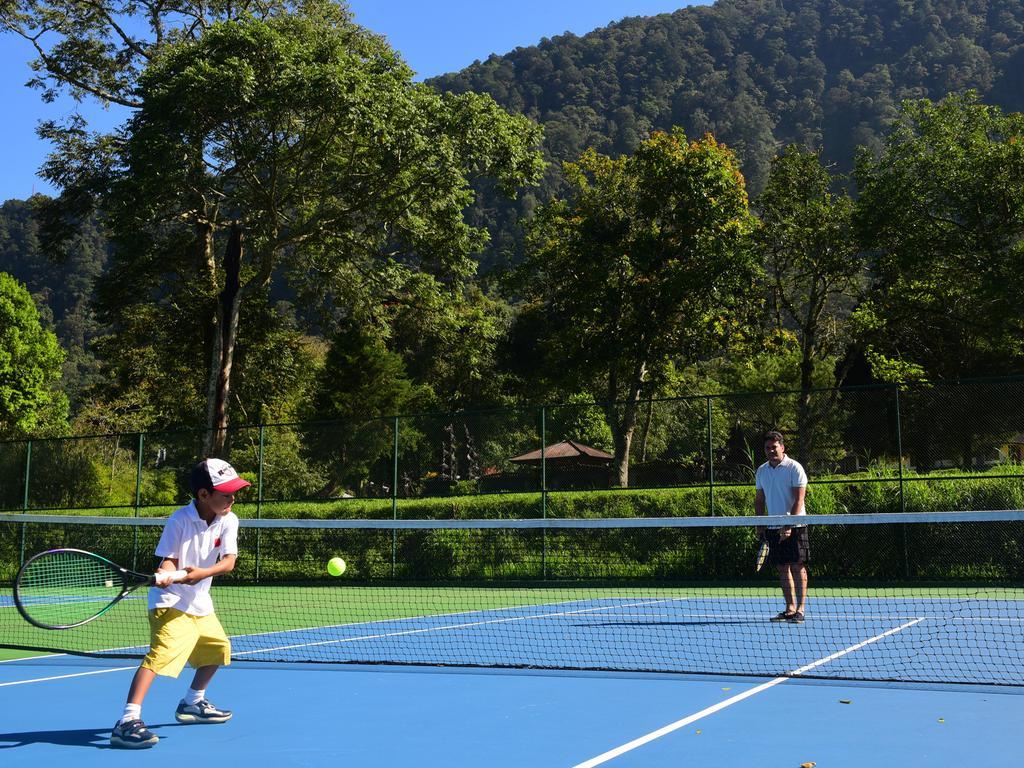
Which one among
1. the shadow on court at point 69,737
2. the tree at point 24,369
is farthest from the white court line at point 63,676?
the tree at point 24,369

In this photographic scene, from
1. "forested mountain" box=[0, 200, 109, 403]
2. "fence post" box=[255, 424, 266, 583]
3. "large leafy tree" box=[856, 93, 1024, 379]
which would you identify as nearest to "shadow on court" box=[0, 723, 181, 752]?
"fence post" box=[255, 424, 266, 583]

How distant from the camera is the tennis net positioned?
7977 mm

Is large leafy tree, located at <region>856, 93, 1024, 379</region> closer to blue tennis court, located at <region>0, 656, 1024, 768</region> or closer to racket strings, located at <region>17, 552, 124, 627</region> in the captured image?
blue tennis court, located at <region>0, 656, 1024, 768</region>

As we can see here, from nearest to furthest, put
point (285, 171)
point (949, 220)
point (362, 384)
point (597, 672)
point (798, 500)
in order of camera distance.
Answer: point (597, 672) < point (798, 500) < point (285, 171) < point (949, 220) < point (362, 384)

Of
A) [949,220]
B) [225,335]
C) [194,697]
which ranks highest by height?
[949,220]

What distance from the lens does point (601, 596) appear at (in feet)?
48.3

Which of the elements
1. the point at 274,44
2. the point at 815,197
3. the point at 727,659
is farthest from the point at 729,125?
the point at 727,659

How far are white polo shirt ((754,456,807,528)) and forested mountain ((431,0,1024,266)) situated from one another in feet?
281

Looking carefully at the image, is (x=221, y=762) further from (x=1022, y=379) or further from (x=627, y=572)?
(x=1022, y=379)

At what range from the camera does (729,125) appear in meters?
112

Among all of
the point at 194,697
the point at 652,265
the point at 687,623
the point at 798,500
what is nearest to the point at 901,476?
the point at 687,623

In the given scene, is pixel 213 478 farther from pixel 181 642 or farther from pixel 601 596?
pixel 601 596

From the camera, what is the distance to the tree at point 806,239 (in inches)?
1110

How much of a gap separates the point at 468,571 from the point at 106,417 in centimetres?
1945
